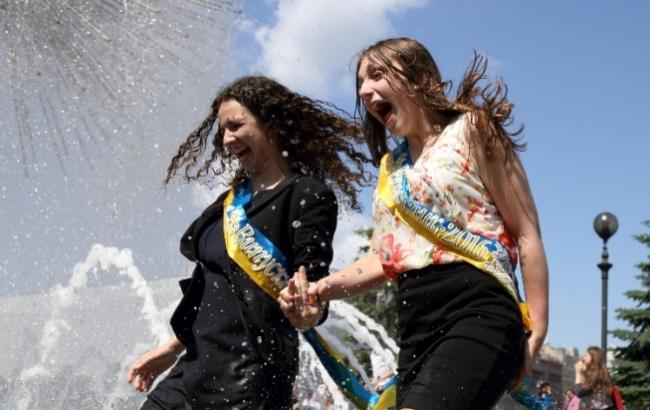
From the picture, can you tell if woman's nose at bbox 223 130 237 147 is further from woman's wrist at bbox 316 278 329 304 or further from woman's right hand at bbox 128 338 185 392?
woman's wrist at bbox 316 278 329 304

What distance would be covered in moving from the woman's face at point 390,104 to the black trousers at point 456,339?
47cm

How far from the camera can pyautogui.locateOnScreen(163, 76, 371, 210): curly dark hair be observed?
362cm

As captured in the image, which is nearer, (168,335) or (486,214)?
(486,214)

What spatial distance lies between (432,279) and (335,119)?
46.3 inches

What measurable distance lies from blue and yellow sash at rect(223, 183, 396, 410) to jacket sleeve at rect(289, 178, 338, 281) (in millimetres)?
74

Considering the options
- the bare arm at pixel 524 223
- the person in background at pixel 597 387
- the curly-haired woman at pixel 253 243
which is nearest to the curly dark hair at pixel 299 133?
the curly-haired woman at pixel 253 243

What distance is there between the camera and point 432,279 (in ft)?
9.07

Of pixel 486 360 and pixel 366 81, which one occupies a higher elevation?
pixel 366 81

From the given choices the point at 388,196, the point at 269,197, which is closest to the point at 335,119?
the point at 269,197

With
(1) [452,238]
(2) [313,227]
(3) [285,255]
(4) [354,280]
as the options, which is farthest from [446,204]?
(3) [285,255]

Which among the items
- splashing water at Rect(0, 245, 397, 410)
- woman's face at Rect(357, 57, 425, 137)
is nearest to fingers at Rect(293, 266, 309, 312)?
woman's face at Rect(357, 57, 425, 137)

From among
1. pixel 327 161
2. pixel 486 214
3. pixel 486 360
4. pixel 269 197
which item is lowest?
pixel 486 360

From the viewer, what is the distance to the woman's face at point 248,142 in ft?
11.6

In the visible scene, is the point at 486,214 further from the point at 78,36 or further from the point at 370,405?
the point at 78,36
